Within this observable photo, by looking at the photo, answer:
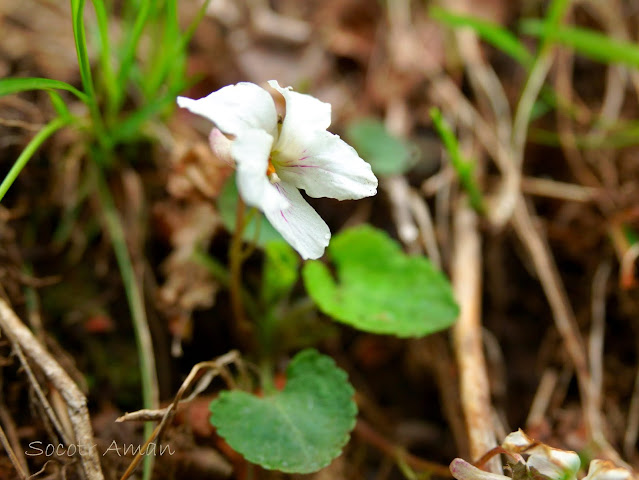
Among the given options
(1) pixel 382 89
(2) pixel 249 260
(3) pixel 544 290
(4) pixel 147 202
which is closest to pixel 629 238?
(3) pixel 544 290

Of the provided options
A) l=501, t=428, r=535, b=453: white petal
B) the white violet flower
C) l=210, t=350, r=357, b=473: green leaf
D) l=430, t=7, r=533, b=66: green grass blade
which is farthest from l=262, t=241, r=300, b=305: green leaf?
l=430, t=7, r=533, b=66: green grass blade

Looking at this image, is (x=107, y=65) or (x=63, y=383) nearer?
(x=63, y=383)

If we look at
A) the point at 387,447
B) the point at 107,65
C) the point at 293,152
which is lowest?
the point at 387,447

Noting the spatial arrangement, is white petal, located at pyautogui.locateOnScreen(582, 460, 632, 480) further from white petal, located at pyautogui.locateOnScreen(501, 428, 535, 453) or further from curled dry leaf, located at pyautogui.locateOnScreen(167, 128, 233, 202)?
curled dry leaf, located at pyautogui.locateOnScreen(167, 128, 233, 202)

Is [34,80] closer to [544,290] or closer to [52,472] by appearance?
[52,472]

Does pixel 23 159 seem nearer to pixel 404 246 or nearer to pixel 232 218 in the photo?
pixel 232 218

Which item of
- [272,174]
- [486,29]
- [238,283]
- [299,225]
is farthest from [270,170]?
[486,29]

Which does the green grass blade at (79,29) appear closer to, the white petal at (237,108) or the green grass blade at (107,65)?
the green grass blade at (107,65)
